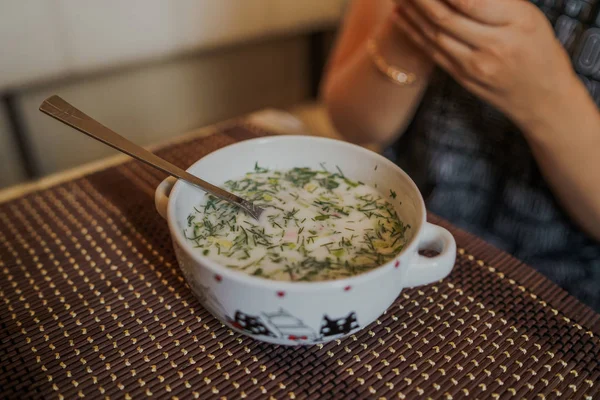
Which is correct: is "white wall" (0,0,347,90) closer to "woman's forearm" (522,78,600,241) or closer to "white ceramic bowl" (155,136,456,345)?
"white ceramic bowl" (155,136,456,345)

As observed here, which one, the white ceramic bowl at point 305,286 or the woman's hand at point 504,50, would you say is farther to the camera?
the woman's hand at point 504,50

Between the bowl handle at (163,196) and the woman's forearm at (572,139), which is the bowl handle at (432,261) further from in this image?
the woman's forearm at (572,139)

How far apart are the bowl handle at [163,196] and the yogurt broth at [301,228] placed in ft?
0.11

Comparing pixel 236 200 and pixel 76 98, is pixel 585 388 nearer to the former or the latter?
pixel 236 200

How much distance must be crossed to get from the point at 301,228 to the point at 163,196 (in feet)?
0.47

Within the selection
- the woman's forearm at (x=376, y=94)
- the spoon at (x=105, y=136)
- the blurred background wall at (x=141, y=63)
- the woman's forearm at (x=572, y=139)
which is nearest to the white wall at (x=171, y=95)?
the blurred background wall at (x=141, y=63)

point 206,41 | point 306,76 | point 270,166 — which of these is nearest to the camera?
point 270,166

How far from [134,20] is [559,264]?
3.62 feet

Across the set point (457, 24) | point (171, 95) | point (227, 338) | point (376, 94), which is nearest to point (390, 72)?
point (376, 94)

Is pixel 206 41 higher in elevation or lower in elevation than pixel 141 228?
lower

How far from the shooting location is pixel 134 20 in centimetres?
130

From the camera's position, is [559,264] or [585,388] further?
[559,264]

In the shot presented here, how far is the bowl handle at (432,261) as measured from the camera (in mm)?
472

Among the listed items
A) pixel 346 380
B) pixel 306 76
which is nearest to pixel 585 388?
pixel 346 380
